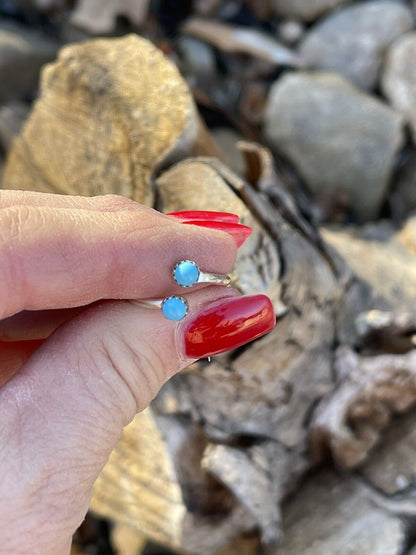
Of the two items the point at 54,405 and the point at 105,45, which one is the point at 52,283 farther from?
the point at 105,45

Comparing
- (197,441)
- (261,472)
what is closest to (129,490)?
(197,441)

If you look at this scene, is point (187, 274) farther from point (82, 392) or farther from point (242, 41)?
point (242, 41)

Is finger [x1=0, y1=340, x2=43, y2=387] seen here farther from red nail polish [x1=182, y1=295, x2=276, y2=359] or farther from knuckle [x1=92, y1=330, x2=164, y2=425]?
red nail polish [x1=182, y1=295, x2=276, y2=359]

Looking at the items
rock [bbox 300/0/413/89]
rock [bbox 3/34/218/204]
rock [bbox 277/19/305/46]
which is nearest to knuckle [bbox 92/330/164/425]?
rock [bbox 3/34/218/204]

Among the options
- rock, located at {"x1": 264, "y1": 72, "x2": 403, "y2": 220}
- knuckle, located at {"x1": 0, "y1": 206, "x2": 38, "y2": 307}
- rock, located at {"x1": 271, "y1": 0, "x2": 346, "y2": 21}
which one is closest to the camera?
knuckle, located at {"x1": 0, "y1": 206, "x2": 38, "y2": 307}

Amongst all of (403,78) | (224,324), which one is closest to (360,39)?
(403,78)

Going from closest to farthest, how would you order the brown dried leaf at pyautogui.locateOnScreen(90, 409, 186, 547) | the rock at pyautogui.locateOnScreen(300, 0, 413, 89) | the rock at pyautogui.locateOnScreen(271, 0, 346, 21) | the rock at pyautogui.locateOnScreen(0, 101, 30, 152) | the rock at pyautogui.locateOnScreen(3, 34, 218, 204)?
the rock at pyautogui.locateOnScreen(3, 34, 218, 204) < the brown dried leaf at pyautogui.locateOnScreen(90, 409, 186, 547) < the rock at pyautogui.locateOnScreen(0, 101, 30, 152) < the rock at pyautogui.locateOnScreen(300, 0, 413, 89) < the rock at pyautogui.locateOnScreen(271, 0, 346, 21)
